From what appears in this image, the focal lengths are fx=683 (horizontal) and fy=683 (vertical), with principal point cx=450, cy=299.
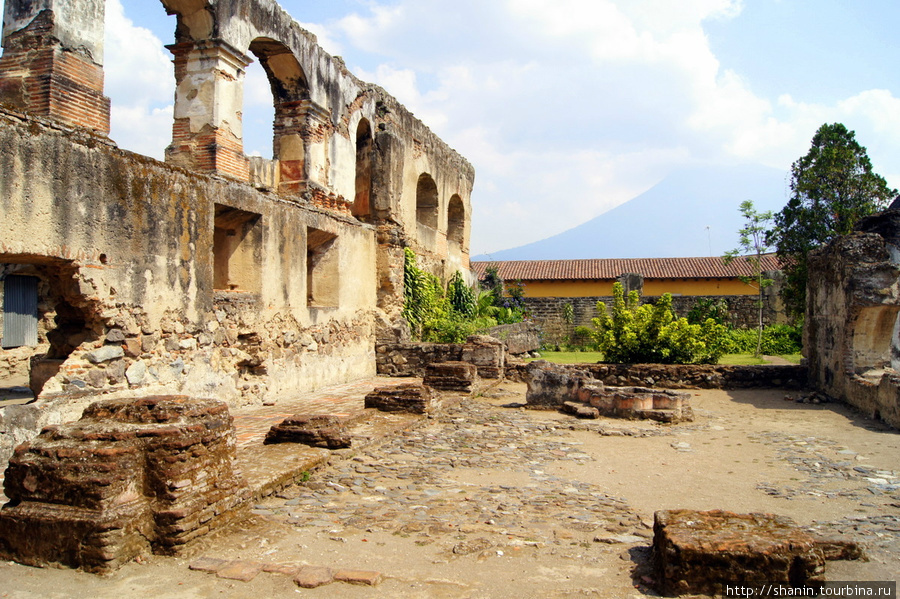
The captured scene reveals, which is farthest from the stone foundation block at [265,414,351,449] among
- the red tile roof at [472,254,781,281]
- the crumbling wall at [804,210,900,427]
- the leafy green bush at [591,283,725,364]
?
the red tile roof at [472,254,781,281]

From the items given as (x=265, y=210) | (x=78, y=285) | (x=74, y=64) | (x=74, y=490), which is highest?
(x=74, y=64)

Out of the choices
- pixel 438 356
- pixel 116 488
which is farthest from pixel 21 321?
pixel 116 488

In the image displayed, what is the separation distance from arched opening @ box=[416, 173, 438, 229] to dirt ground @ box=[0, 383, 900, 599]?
9720mm

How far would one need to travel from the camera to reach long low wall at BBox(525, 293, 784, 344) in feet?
76.7

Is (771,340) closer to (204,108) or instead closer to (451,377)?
(451,377)

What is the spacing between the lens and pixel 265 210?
28.7 ft

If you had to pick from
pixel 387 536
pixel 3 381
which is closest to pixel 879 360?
pixel 387 536

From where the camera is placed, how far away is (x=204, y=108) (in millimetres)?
8531

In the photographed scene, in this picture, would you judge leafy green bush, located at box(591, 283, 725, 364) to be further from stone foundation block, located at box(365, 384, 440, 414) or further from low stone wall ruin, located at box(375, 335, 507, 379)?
stone foundation block, located at box(365, 384, 440, 414)

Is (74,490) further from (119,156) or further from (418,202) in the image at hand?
(418,202)

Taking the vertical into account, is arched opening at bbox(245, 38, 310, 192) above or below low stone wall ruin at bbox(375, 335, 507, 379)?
above

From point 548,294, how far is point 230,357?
76.4 feet

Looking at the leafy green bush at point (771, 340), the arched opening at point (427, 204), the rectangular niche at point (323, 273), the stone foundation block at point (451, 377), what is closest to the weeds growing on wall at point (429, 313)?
the arched opening at point (427, 204)

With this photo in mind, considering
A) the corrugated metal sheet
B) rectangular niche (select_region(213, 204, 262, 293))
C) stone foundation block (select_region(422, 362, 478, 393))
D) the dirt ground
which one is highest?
rectangular niche (select_region(213, 204, 262, 293))
